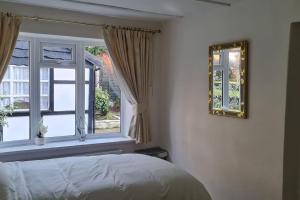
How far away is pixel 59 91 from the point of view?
382 cm

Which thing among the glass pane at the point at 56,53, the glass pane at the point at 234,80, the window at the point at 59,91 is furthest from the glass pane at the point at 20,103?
the glass pane at the point at 234,80

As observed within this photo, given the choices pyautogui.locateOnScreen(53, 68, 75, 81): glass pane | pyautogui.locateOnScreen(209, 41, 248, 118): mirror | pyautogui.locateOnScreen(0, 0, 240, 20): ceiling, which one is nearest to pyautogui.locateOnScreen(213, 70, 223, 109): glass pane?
pyautogui.locateOnScreen(209, 41, 248, 118): mirror

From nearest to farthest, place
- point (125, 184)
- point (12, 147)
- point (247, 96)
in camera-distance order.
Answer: point (125, 184), point (247, 96), point (12, 147)

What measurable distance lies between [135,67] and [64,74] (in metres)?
0.93

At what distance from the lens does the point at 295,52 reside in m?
2.48

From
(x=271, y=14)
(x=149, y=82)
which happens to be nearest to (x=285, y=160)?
(x=271, y=14)

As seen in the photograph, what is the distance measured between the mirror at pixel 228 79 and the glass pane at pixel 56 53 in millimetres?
1849

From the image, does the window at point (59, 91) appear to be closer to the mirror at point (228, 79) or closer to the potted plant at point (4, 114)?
the potted plant at point (4, 114)

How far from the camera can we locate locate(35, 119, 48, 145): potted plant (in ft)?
11.8

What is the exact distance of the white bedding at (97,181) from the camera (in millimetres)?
2059

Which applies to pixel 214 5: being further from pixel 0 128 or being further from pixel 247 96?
pixel 0 128

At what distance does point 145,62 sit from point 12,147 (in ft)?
6.45

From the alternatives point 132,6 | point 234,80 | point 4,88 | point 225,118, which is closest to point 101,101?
point 4,88

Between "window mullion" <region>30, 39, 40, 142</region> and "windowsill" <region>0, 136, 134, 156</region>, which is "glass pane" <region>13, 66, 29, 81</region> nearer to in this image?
"window mullion" <region>30, 39, 40, 142</region>
